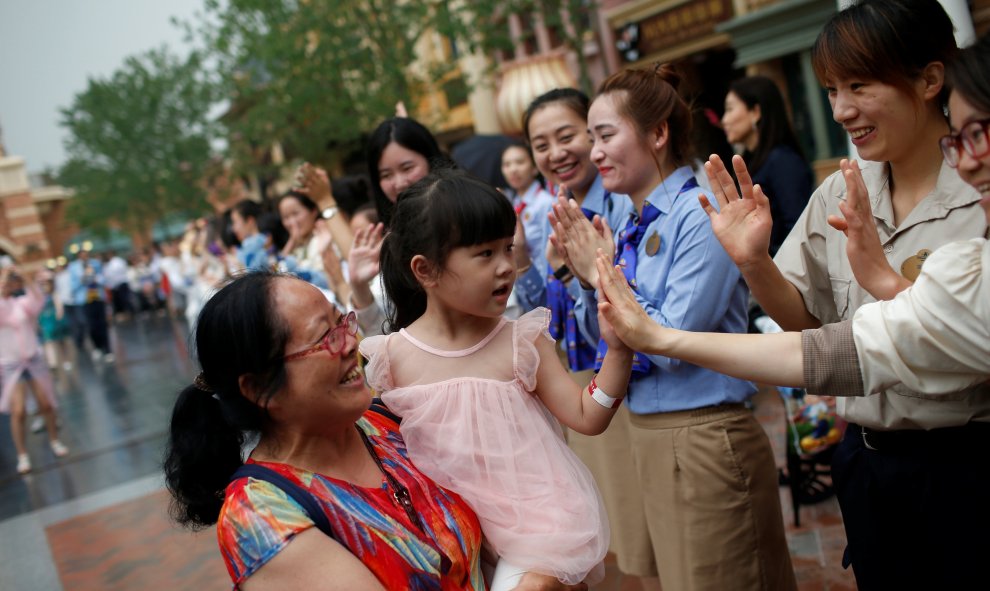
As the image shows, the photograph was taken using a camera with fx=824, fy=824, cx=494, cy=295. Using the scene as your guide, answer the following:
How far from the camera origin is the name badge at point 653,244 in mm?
2627

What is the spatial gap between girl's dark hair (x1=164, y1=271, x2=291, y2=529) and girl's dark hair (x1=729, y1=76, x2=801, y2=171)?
3.27 metres

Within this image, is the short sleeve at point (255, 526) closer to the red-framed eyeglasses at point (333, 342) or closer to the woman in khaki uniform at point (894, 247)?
the red-framed eyeglasses at point (333, 342)

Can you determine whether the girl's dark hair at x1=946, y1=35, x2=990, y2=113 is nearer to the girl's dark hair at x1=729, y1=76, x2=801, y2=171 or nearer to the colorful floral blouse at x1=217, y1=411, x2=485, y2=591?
the colorful floral blouse at x1=217, y1=411, x2=485, y2=591

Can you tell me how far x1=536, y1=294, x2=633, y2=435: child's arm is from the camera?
2104 mm

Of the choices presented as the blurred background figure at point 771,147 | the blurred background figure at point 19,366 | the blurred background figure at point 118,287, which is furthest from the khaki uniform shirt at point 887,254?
the blurred background figure at point 118,287

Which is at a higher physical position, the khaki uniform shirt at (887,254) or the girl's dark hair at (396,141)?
the girl's dark hair at (396,141)

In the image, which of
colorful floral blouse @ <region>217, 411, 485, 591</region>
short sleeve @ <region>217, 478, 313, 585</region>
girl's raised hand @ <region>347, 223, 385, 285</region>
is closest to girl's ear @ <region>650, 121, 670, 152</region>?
girl's raised hand @ <region>347, 223, 385, 285</region>

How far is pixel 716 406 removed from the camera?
2.56 metres

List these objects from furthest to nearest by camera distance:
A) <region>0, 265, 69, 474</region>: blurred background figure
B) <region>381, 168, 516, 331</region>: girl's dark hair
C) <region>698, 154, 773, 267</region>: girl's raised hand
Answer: <region>0, 265, 69, 474</region>: blurred background figure
<region>381, 168, 516, 331</region>: girl's dark hair
<region>698, 154, 773, 267</region>: girl's raised hand

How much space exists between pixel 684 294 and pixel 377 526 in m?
1.17

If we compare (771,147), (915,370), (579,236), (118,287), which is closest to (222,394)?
(579,236)

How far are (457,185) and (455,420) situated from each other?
0.62 metres

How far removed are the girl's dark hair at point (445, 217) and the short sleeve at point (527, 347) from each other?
0.25 m

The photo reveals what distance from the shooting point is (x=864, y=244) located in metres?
1.83
